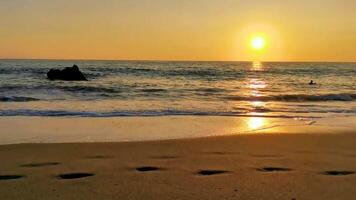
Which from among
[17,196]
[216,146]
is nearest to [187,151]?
[216,146]

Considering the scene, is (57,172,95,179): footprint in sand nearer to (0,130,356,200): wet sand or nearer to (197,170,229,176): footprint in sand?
(0,130,356,200): wet sand

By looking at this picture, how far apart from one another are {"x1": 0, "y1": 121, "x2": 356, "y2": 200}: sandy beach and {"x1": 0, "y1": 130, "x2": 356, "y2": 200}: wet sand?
1cm

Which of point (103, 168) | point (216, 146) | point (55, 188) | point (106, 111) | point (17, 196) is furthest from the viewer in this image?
point (106, 111)

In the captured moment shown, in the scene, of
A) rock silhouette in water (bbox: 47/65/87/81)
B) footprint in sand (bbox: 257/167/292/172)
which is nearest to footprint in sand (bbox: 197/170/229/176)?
footprint in sand (bbox: 257/167/292/172)

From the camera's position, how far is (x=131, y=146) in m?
8.41

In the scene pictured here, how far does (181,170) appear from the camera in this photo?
6.22 meters

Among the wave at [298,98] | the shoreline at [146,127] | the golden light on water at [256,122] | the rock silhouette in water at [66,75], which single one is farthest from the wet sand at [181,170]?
the rock silhouette in water at [66,75]

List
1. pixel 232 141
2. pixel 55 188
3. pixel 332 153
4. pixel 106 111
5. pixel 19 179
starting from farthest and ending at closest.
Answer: pixel 106 111, pixel 232 141, pixel 332 153, pixel 19 179, pixel 55 188

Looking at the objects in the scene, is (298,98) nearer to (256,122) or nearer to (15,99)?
(256,122)

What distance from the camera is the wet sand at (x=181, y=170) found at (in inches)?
201

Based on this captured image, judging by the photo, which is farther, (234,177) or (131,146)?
(131,146)

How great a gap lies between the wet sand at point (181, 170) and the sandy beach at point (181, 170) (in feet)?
0.03

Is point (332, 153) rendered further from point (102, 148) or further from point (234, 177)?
point (102, 148)

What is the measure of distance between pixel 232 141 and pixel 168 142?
1.22m
